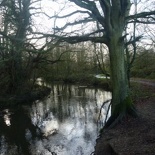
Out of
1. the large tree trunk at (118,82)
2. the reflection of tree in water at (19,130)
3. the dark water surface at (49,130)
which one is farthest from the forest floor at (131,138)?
the reflection of tree in water at (19,130)

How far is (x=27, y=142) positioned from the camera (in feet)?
40.9

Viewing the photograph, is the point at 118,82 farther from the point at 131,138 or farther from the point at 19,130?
the point at 19,130

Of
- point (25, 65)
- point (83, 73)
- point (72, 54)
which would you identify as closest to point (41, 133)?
point (25, 65)

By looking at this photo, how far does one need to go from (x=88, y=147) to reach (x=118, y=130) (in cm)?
155

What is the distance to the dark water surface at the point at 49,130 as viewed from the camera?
11.1 metres

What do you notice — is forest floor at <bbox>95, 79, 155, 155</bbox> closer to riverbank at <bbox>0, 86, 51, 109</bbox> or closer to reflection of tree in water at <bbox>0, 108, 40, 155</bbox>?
reflection of tree in water at <bbox>0, 108, 40, 155</bbox>

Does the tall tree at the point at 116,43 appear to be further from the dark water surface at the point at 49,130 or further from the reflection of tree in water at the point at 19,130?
the reflection of tree in water at the point at 19,130

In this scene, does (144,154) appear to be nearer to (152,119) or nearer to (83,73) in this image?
(152,119)

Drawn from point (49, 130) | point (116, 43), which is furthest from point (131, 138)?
point (49, 130)

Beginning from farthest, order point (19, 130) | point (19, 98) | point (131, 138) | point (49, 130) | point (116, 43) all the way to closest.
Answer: point (19, 98)
point (19, 130)
point (49, 130)
point (116, 43)
point (131, 138)

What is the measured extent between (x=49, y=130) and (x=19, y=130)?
1.88 meters

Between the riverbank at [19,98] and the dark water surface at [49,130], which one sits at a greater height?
the riverbank at [19,98]

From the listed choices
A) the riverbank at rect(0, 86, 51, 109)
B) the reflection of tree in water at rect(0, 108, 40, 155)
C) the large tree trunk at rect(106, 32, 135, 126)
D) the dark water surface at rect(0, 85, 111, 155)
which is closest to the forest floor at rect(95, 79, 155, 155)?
the large tree trunk at rect(106, 32, 135, 126)

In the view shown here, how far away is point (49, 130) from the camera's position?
47.5ft
